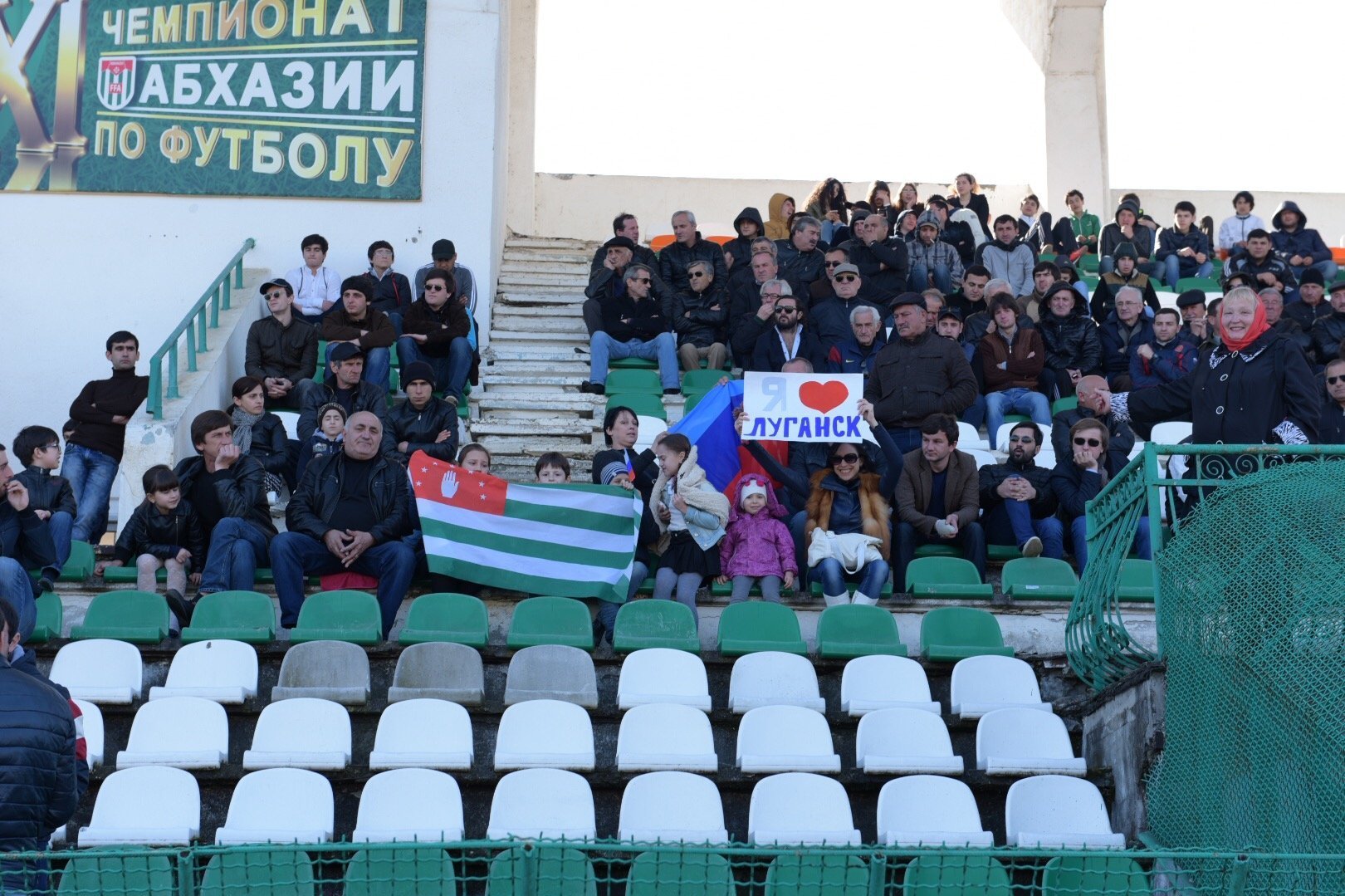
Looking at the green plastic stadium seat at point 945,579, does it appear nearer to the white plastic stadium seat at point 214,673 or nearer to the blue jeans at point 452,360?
the white plastic stadium seat at point 214,673

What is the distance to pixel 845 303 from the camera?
1138cm

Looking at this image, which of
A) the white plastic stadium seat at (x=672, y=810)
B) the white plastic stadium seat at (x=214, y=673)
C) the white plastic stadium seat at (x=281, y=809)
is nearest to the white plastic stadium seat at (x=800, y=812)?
the white plastic stadium seat at (x=672, y=810)

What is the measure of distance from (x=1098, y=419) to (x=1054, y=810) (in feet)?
12.5

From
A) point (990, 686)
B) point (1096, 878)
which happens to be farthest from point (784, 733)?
point (1096, 878)

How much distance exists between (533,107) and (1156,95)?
888cm

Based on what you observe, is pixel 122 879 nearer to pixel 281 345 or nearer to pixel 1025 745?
pixel 1025 745

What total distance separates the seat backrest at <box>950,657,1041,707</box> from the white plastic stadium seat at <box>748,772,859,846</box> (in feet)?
3.81

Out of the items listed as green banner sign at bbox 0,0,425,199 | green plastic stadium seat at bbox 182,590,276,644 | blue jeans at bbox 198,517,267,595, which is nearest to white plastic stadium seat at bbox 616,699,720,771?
green plastic stadium seat at bbox 182,590,276,644

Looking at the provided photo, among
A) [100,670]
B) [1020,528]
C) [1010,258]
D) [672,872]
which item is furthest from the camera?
[1010,258]

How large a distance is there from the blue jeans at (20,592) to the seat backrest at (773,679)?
3.10 metres

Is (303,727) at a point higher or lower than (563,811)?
higher

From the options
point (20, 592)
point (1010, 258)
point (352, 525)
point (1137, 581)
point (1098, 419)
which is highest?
point (1010, 258)

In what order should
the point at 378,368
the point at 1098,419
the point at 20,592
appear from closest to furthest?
the point at 20,592
the point at 1098,419
the point at 378,368

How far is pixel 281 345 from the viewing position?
11133 mm
